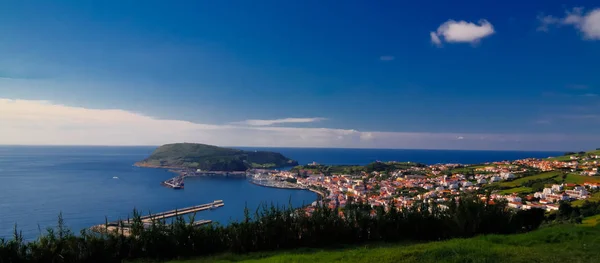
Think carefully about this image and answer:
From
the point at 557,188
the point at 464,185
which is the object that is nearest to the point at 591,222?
the point at 557,188

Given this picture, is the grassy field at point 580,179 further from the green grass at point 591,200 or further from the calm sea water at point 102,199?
the calm sea water at point 102,199

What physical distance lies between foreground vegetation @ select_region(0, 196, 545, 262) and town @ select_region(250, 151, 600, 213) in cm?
106

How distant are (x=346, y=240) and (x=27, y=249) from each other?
9.99 meters

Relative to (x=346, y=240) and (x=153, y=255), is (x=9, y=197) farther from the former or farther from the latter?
(x=346, y=240)

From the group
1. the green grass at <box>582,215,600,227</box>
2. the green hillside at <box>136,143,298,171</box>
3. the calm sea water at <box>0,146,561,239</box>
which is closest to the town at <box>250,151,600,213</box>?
the green grass at <box>582,215,600,227</box>

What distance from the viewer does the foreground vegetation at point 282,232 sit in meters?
10.1

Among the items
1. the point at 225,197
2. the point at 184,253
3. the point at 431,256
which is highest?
the point at 431,256

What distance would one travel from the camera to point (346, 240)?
39.9 feet

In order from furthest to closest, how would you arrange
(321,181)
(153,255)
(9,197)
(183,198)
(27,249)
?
1. (321,181)
2. (183,198)
3. (9,197)
4. (153,255)
5. (27,249)

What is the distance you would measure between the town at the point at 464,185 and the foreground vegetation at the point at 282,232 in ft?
3.48

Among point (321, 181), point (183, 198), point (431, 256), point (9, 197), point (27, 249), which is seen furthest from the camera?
point (321, 181)

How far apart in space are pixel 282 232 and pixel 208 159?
422ft

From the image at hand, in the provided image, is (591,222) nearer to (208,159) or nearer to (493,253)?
(493,253)

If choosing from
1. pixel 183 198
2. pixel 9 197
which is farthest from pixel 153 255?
pixel 9 197
